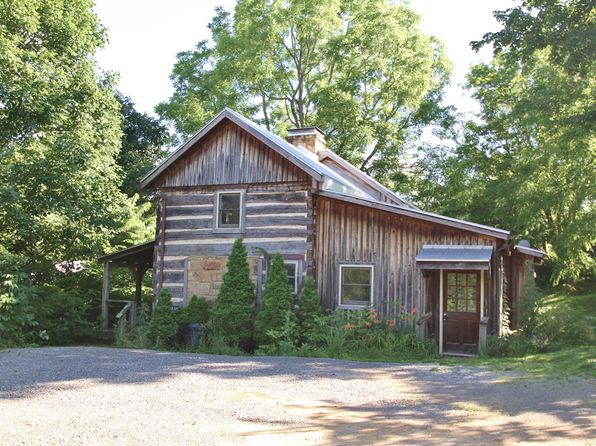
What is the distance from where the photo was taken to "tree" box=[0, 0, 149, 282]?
1945 cm

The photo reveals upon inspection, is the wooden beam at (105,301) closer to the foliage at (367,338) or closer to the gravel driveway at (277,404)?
the gravel driveway at (277,404)

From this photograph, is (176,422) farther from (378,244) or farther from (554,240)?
(554,240)

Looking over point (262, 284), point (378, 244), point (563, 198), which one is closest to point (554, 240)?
point (563, 198)

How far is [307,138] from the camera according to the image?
2597cm

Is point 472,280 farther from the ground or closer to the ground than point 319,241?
closer to the ground

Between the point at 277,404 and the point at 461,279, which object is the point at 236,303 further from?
the point at 277,404

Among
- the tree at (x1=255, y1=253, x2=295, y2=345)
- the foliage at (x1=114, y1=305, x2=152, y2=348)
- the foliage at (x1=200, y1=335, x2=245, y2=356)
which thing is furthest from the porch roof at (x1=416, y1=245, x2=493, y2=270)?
the foliage at (x1=114, y1=305, x2=152, y2=348)

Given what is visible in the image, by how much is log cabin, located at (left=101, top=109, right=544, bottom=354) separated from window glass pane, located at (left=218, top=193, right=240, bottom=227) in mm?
33

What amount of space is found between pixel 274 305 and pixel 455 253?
17.0 ft

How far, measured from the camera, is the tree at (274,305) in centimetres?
1653

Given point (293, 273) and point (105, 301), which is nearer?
point (293, 273)

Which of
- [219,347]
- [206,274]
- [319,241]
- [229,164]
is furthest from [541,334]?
[229,164]

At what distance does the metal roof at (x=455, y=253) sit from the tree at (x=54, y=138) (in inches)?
461

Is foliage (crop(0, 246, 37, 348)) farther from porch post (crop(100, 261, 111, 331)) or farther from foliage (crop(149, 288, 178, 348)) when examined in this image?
porch post (crop(100, 261, 111, 331))
